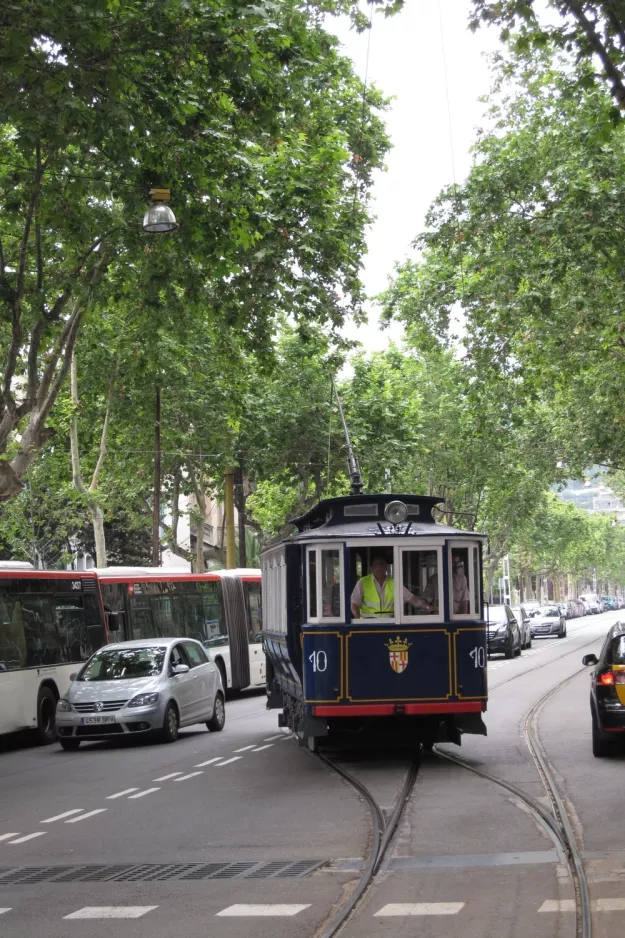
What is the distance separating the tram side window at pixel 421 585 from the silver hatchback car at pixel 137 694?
5315 mm

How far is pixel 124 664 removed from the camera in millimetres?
19344

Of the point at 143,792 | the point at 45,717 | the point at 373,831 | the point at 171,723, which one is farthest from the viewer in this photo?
the point at 45,717

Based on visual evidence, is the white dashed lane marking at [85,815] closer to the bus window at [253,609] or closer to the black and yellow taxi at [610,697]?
the black and yellow taxi at [610,697]

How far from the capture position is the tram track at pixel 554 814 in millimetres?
6891

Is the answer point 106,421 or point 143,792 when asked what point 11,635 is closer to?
point 143,792

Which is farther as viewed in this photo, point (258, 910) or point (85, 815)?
point (85, 815)

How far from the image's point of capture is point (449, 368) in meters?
52.8

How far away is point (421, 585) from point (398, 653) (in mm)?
854

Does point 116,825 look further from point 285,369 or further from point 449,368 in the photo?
point 449,368

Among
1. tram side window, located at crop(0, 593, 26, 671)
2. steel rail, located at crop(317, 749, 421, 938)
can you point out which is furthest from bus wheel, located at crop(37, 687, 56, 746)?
steel rail, located at crop(317, 749, 421, 938)

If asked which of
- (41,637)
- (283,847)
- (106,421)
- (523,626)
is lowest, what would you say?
(283,847)

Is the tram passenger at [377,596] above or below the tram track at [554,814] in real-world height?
above

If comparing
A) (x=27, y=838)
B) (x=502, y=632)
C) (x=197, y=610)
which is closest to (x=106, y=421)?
(x=197, y=610)

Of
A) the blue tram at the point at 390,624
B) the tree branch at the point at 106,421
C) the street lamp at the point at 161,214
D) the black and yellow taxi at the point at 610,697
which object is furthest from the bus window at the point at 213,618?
the black and yellow taxi at the point at 610,697
